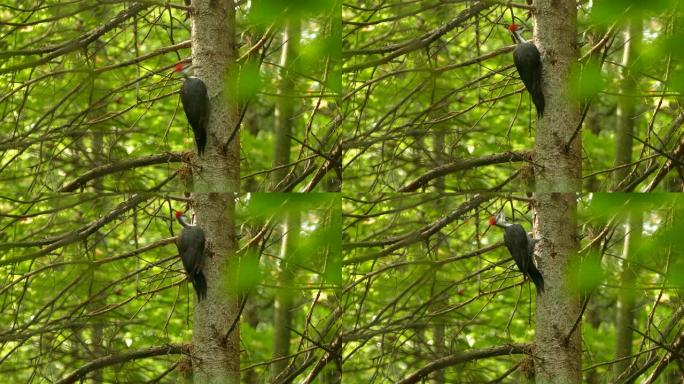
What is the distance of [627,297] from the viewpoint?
4.48 meters

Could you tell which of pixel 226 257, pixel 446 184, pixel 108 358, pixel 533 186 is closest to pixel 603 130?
pixel 446 184

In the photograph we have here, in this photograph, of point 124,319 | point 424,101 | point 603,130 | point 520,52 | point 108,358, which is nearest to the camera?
point 520,52

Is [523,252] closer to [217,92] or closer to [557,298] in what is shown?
[557,298]

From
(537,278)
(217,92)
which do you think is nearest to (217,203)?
(217,92)

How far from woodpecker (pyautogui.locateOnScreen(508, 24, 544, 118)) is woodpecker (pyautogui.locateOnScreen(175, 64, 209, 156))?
1359mm

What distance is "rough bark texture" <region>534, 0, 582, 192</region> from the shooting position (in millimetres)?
3961

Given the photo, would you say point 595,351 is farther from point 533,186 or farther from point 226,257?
point 226,257

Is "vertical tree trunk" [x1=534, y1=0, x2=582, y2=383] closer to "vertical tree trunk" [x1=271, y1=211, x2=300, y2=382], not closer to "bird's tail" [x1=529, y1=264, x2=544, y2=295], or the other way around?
"bird's tail" [x1=529, y1=264, x2=544, y2=295]

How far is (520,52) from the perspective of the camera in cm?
393

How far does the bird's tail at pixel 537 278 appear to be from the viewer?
12.9 feet

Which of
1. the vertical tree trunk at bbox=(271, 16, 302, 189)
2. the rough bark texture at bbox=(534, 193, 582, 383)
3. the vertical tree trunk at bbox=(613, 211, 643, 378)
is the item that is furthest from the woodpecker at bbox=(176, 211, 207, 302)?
the vertical tree trunk at bbox=(613, 211, 643, 378)

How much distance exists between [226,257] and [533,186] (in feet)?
4.59

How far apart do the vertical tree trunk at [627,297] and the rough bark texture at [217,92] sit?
181 cm

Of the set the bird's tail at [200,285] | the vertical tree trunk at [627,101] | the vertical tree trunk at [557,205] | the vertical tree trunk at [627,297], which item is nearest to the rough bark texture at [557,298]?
the vertical tree trunk at [557,205]
